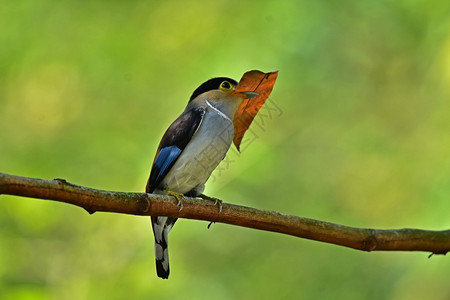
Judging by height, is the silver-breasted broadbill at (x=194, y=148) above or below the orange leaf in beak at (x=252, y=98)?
below

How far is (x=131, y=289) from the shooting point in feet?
10.8

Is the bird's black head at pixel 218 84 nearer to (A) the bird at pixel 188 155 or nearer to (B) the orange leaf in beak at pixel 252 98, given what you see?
(A) the bird at pixel 188 155

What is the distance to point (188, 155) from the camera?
3113 mm

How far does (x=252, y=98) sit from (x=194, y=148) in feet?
1.14

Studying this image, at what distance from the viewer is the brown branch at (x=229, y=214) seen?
2002 mm

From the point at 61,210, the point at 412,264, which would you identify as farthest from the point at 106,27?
the point at 412,264

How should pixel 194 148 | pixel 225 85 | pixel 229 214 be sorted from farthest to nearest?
1. pixel 225 85
2. pixel 194 148
3. pixel 229 214

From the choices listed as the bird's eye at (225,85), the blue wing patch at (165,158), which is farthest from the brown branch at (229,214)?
the bird's eye at (225,85)

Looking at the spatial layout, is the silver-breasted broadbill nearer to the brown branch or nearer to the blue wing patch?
the blue wing patch

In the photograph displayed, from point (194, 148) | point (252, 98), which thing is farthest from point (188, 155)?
point (252, 98)

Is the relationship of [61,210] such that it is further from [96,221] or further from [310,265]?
[310,265]

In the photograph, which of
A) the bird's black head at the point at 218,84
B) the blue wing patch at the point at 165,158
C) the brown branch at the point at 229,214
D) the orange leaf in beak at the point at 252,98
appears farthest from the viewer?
the bird's black head at the point at 218,84

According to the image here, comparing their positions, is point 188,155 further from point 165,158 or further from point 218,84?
point 218,84

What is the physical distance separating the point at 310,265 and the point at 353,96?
108 cm
